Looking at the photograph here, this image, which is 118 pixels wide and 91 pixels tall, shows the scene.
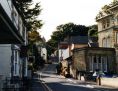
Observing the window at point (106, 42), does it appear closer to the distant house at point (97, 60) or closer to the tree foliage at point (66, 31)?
the distant house at point (97, 60)

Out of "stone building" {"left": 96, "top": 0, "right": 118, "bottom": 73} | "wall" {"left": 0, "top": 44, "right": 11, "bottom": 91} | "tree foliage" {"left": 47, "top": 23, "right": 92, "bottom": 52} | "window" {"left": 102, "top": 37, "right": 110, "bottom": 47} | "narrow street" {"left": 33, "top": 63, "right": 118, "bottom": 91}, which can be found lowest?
"narrow street" {"left": 33, "top": 63, "right": 118, "bottom": 91}

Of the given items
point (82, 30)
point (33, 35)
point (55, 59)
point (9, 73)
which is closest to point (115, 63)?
point (33, 35)

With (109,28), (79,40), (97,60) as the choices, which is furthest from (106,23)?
(79,40)

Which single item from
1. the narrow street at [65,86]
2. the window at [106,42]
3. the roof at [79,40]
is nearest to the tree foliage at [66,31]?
the roof at [79,40]

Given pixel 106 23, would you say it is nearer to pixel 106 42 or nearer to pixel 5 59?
pixel 106 42

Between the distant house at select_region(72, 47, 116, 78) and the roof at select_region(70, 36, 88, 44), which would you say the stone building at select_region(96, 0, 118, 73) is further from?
the roof at select_region(70, 36, 88, 44)

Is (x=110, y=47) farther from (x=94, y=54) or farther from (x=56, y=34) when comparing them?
(x=56, y=34)

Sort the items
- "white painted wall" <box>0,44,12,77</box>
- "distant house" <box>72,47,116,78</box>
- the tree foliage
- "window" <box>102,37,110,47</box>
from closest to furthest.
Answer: "white painted wall" <box>0,44,12,77</box>
"distant house" <box>72,47,116,78</box>
"window" <box>102,37,110,47</box>
the tree foliage

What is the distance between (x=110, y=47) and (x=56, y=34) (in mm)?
86255

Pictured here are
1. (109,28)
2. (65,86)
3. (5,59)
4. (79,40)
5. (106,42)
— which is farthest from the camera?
(79,40)

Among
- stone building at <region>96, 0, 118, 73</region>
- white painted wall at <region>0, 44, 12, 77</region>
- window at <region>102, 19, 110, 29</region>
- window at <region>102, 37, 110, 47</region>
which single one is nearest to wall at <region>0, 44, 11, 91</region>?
white painted wall at <region>0, 44, 12, 77</region>

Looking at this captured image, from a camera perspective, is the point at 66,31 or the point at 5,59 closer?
the point at 5,59

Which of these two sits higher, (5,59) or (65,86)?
(5,59)

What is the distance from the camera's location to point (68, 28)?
141 metres
